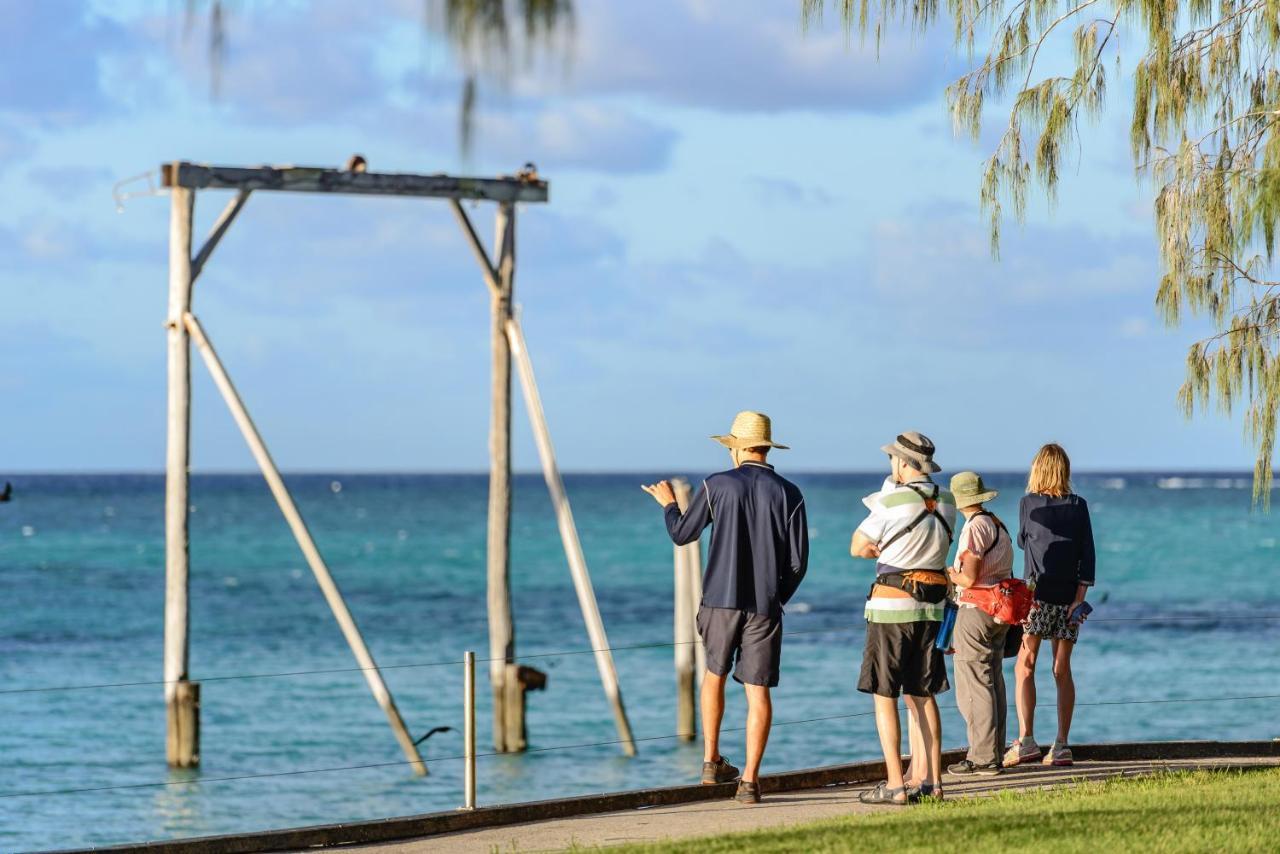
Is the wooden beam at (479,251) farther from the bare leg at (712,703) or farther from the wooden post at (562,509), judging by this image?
the bare leg at (712,703)

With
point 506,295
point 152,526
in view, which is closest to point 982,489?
point 506,295

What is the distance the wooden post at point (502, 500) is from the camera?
53.6 feet

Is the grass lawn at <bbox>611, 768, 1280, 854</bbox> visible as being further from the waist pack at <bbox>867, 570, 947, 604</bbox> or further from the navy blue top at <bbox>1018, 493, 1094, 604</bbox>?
the navy blue top at <bbox>1018, 493, 1094, 604</bbox>

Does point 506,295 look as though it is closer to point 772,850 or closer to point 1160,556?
point 772,850

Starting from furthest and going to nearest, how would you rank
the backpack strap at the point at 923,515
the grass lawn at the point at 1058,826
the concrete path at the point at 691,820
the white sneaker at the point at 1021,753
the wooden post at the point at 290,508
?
the wooden post at the point at 290,508, the white sneaker at the point at 1021,753, the backpack strap at the point at 923,515, the concrete path at the point at 691,820, the grass lawn at the point at 1058,826

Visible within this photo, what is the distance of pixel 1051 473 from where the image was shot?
27.1ft

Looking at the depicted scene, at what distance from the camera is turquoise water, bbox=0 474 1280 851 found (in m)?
15.7

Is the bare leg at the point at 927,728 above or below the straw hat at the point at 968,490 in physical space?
below

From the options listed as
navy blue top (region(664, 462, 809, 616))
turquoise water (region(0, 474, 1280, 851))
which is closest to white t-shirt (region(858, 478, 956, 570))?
navy blue top (region(664, 462, 809, 616))

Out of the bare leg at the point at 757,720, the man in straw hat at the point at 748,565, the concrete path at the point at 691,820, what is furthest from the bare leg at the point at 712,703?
the concrete path at the point at 691,820

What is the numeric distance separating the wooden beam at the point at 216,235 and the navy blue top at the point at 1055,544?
27.2 ft

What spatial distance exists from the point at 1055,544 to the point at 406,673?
1744 centimetres

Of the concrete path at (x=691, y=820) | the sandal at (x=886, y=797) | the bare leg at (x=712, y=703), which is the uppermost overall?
the bare leg at (x=712, y=703)

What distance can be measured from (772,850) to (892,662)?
47.4 inches
